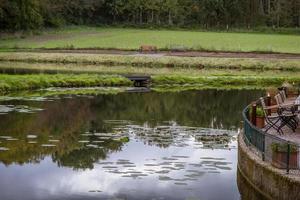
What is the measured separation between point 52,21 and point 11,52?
3979cm

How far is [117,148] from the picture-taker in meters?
24.8

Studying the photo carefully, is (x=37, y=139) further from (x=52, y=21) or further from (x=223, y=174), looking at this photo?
(x=52, y=21)

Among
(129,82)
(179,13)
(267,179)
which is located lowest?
(129,82)

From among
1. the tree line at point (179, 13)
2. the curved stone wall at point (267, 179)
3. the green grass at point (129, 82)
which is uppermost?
the tree line at point (179, 13)

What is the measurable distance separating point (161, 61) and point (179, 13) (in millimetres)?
77571

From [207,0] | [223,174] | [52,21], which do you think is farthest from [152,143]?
[207,0]

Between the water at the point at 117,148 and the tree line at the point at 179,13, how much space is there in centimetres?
9199

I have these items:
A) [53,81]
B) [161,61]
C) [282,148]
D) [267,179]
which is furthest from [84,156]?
[161,61]

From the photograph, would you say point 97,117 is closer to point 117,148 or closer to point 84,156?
point 117,148

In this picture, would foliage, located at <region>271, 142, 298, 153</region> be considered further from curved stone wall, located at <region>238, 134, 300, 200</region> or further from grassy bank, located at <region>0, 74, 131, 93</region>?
grassy bank, located at <region>0, 74, 131, 93</region>

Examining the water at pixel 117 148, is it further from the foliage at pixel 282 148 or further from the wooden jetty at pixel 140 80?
the wooden jetty at pixel 140 80

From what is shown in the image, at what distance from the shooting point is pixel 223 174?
68.4 ft

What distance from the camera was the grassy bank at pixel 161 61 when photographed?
67.2 m

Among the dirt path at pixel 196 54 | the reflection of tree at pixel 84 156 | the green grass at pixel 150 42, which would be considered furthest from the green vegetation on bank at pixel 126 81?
the green grass at pixel 150 42
